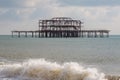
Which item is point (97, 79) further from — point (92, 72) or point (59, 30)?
point (59, 30)

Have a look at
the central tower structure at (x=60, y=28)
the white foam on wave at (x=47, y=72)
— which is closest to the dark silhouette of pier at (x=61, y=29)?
the central tower structure at (x=60, y=28)

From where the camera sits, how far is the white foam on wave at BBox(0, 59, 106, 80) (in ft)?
72.8

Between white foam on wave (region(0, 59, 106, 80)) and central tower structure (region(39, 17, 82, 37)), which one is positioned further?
central tower structure (region(39, 17, 82, 37))

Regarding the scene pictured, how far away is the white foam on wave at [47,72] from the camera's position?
22.2 m

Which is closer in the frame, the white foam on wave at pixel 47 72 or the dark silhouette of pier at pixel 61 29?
the white foam on wave at pixel 47 72

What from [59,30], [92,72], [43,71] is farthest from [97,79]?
[59,30]

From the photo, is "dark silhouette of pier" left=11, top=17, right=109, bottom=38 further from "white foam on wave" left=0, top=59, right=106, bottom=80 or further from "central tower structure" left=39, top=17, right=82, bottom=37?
"white foam on wave" left=0, top=59, right=106, bottom=80

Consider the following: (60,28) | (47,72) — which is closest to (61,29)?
(60,28)

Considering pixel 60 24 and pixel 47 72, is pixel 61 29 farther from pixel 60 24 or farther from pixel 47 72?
pixel 47 72

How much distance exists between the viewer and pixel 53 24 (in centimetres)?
14550

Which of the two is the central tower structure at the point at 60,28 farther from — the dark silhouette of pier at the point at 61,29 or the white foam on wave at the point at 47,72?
the white foam on wave at the point at 47,72

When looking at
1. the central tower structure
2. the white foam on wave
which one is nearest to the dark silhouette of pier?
the central tower structure

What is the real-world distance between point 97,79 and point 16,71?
17.4 ft

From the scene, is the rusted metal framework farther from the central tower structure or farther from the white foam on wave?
the white foam on wave
